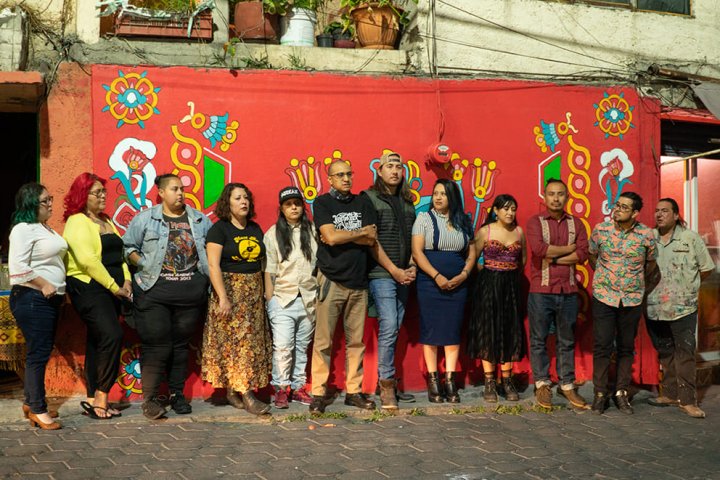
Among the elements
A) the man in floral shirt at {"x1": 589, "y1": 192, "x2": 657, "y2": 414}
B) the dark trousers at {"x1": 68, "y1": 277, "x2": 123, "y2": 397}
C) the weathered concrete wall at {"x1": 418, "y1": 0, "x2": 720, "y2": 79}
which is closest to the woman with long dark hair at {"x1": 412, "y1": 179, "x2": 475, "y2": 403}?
the man in floral shirt at {"x1": 589, "y1": 192, "x2": 657, "y2": 414}

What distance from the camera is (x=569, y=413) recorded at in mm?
7539

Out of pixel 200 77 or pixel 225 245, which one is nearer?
pixel 225 245

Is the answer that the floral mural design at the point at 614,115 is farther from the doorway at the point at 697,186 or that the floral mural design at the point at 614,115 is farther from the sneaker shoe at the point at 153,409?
the sneaker shoe at the point at 153,409

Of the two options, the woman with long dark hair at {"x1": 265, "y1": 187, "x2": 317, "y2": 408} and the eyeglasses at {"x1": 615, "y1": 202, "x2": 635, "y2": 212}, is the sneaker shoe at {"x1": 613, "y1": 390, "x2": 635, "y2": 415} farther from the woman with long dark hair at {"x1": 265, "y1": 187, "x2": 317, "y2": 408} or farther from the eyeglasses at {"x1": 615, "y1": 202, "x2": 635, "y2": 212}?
the woman with long dark hair at {"x1": 265, "y1": 187, "x2": 317, "y2": 408}

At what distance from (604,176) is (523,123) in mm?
1092

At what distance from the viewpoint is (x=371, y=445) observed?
20.4ft

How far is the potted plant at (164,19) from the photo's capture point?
7.62 meters

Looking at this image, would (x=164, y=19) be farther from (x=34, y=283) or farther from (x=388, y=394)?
(x=388, y=394)

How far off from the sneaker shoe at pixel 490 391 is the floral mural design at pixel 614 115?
3.00 metres

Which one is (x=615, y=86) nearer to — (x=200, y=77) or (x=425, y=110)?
(x=425, y=110)

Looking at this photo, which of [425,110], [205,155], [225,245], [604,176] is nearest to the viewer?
[225,245]

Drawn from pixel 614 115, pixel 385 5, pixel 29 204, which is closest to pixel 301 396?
pixel 29 204

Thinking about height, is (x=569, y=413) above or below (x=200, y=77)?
below

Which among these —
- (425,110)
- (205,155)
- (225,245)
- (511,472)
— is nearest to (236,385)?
(225,245)
